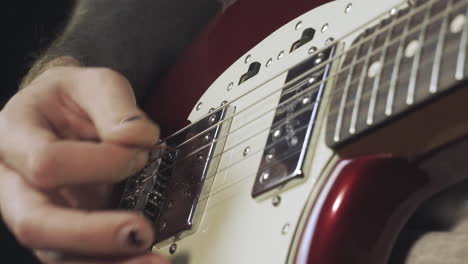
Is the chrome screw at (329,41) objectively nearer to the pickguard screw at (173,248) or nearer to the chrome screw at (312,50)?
the chrome screw at (312,50)

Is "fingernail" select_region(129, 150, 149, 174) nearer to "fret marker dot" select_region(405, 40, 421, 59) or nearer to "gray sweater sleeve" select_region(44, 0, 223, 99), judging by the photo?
"fret marker dot" select_region(405, 40, 421, 59)

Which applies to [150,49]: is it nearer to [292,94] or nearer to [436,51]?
[292,94]

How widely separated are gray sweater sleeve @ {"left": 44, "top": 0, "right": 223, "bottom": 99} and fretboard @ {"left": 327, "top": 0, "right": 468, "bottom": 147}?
0.56 m

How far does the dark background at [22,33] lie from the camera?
1.12 meters

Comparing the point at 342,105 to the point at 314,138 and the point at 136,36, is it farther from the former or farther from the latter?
the point at 136,36

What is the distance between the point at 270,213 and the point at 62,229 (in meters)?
0.20

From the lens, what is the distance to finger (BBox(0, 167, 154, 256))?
1.58 ft

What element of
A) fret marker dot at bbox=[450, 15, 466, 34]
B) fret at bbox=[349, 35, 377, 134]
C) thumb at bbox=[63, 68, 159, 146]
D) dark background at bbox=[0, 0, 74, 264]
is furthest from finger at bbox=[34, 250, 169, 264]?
dark background at bbox=[0, 0, 74, 264]

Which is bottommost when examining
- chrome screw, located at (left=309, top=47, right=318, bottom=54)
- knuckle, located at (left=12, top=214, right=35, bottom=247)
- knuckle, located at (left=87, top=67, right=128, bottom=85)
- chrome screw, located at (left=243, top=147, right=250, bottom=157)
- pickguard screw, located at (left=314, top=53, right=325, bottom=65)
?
knuckle, located at (left=12, top=214, right=35, bottom=247)

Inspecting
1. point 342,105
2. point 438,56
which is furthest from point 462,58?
point 342,105

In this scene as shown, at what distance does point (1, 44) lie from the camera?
1.11m

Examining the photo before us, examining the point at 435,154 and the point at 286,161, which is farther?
the point at 286,161

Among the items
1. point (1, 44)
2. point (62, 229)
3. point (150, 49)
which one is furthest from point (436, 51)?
point (1, 44)

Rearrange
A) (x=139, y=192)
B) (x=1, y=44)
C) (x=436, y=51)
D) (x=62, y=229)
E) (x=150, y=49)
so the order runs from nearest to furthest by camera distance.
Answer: (x=436, y=51) → (x=62, y=229) → (x=139, y=192) → (x=150, y=49) → (x=1, y=44)
